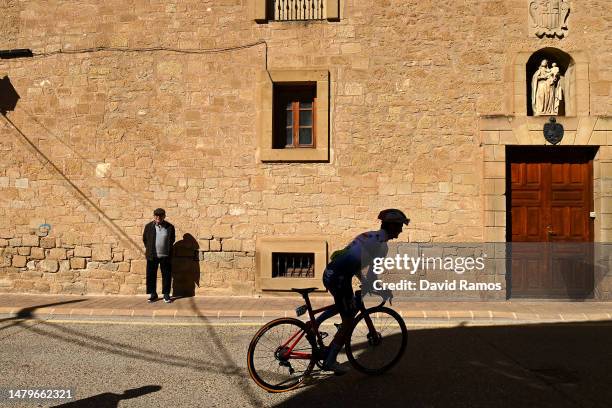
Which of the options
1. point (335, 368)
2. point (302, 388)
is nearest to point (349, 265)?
point (335, 368)

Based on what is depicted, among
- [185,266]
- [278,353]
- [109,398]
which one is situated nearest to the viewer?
[109,398]

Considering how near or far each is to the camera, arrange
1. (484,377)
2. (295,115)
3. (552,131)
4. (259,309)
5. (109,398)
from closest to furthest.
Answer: (109,398), (484,377), (259,309), (552,131), (295,115)

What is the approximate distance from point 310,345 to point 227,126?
6.12m

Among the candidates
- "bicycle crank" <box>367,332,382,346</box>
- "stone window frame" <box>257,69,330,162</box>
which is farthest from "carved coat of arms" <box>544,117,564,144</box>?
"bicycle crank" <box>367,332,382,346</box>

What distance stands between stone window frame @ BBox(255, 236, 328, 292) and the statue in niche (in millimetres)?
4850

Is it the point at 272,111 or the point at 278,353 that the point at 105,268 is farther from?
the point at 278,353

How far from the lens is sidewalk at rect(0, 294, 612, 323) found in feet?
25.2

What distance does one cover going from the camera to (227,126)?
384 inches

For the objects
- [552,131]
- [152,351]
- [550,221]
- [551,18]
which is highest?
[551,18]

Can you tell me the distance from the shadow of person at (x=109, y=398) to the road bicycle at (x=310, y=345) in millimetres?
950

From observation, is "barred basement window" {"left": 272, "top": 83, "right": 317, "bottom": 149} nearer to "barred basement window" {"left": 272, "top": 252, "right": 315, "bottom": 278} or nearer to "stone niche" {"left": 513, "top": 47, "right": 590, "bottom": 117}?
"barred basement window" {"left": 272, "top": 252, "right": 315, "bottom": 278}

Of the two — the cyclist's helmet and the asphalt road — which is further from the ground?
the cyclist's helmet

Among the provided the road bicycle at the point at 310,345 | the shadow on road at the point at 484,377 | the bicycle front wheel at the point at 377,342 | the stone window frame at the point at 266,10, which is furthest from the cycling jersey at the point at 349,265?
the stone window frame at the point at 266,10

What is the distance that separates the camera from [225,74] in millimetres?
9797
